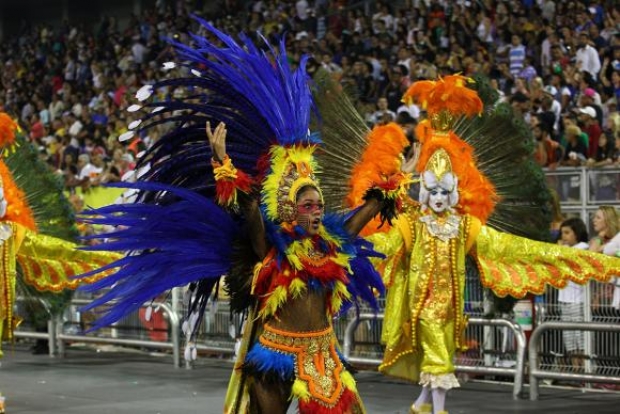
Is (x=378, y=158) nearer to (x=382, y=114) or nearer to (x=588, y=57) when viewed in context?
(x=382, y=114)

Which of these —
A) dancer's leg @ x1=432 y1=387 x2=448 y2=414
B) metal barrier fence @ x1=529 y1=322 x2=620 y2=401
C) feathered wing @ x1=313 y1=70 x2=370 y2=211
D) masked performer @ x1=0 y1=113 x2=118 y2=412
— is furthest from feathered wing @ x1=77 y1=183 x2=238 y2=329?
metal barrier fence @ x1=529 y1=322 x2=620 y2=401

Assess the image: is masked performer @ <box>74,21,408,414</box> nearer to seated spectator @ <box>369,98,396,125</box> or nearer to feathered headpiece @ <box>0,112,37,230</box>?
feathered headpiece @ <box>0,112,37,230</box>

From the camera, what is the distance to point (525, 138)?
407 inches

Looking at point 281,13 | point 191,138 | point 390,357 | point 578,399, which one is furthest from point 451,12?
point 191,138

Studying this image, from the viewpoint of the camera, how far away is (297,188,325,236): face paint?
6379 millimetres

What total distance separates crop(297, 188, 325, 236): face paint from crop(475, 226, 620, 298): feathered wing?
3.19 metres

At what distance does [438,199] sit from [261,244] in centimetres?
284

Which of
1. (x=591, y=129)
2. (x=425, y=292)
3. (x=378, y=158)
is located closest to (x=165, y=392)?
(x=425, y=292)

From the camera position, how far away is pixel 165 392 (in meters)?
11.4

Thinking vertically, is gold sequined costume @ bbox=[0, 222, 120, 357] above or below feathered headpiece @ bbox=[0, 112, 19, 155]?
below

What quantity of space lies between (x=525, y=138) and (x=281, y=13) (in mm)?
12539

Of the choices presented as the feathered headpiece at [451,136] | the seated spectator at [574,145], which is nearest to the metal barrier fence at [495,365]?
the feathered headpiece at [451,136]

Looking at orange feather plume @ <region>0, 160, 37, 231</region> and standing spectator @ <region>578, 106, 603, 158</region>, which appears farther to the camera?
standing spectator @ <region>578, 106, 603, 158</region>

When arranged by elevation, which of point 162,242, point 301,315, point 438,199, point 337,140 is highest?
point 337,140
